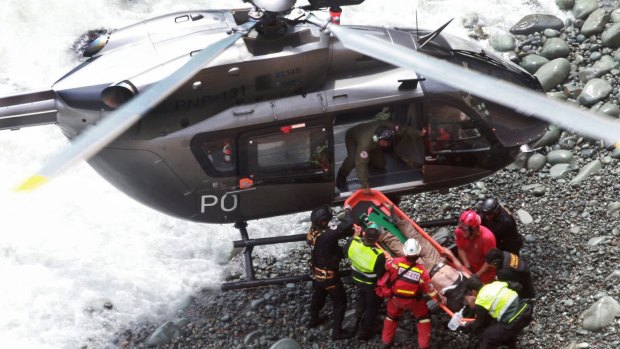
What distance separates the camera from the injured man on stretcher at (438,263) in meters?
8.56

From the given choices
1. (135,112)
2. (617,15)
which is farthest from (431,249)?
(617,15)

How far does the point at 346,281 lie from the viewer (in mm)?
10172

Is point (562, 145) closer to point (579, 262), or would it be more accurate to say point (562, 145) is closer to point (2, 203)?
point (579, 262)

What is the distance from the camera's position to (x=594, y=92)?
11922mm

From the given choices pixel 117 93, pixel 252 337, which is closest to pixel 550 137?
pixel 252 337

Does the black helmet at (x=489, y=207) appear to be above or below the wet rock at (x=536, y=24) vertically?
below

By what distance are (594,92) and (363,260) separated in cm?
518

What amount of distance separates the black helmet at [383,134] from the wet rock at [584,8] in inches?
232

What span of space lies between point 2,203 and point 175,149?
4342 mm

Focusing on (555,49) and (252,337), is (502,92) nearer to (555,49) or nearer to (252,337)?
(252,337)

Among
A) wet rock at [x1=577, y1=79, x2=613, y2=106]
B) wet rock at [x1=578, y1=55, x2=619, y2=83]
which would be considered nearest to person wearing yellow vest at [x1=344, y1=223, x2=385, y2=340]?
wet rock at [x1=577, y1=79, x2=613, y2=106]

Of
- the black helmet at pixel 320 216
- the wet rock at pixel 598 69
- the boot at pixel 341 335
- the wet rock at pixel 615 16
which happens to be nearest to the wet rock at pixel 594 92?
the wet rock at pixel 598 69

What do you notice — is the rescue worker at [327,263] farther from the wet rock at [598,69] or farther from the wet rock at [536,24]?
the wet rock at [536,24]

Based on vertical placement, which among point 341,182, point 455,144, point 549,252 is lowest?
point 549,252
